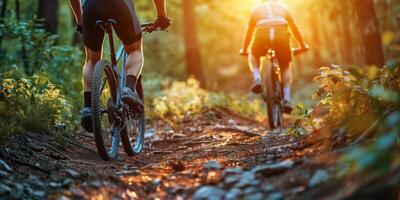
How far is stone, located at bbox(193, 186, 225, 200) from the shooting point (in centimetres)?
349

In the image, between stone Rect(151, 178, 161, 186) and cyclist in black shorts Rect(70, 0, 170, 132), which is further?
cyclist in black shorts Rect(70, 0, 170, 132)

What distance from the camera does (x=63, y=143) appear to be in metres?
5.49

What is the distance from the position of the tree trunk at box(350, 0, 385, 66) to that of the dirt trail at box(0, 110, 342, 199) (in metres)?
3.54

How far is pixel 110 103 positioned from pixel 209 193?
2.07 meters

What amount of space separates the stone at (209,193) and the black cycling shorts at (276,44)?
541cm

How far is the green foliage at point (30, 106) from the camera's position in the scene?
515 cm

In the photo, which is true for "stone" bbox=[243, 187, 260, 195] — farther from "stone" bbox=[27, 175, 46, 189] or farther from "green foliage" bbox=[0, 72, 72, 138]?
"green foliage" bbox=[0, 72, 72, 138]

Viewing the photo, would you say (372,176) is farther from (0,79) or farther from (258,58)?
(258,58)

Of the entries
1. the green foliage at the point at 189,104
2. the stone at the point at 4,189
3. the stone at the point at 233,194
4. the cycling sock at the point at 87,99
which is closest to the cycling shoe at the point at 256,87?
the green foliage at the point at 189,104

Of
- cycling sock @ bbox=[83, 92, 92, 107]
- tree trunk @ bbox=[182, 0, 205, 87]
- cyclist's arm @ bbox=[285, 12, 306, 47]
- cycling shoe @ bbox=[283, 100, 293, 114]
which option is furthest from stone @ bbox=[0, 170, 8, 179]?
tree trunk @ bbox=[182, 0, 205, 87]

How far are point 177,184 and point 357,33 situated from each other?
585 cm

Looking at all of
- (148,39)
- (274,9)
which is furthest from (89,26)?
(148,39)

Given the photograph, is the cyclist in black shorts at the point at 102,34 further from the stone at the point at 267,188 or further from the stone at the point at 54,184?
the stone at the point at 267,188

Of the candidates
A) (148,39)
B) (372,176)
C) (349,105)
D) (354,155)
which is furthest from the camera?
(148,39)
